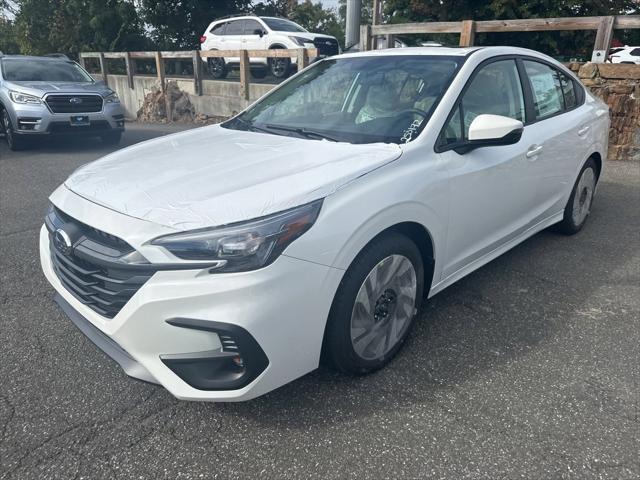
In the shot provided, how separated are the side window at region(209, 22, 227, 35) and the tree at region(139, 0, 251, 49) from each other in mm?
8488

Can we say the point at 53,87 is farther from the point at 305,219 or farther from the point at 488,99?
the point at 305,219

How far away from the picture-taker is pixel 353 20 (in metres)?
9.98

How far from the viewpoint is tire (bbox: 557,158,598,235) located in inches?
170

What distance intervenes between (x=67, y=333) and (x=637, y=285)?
3.93 metres

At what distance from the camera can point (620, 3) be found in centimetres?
1642

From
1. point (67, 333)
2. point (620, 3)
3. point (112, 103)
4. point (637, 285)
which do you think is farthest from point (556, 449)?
point (620, 3)

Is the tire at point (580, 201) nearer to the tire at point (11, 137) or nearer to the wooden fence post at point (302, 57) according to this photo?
the wooden fence post at point (302, 57)

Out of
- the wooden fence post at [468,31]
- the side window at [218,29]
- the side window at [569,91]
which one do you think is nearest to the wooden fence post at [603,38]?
the wooden fence post at [468,31]

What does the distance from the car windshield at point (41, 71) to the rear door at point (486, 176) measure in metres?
9.05

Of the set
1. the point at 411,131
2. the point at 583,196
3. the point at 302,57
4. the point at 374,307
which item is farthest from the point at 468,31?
the point at 374,307

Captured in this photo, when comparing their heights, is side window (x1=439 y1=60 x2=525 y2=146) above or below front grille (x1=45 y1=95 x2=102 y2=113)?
above

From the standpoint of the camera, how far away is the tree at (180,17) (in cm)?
2230

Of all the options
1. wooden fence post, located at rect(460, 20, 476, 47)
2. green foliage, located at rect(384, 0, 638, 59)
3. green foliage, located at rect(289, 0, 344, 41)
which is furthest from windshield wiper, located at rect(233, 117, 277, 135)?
green foliage, located at rect(289, 0, 344, 41)

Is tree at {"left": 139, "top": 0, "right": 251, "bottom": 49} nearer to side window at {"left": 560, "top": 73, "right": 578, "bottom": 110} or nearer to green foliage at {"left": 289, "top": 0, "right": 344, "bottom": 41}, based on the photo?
green foliage at {"left": 289, "top": 0, "right": 344, "bottom": 41}
